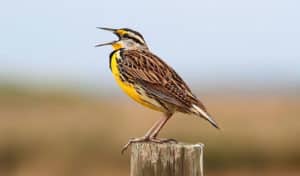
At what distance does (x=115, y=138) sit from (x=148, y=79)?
648 centimetres

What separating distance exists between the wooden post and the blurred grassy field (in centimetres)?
663

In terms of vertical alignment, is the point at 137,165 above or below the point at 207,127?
below

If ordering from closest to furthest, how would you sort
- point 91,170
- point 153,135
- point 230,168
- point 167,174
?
point 167,174, point 153,135, point 91,170, point 230,168

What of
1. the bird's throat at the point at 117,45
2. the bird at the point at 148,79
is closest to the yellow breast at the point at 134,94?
the bird at the point at 148,79

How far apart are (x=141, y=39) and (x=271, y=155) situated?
6.25 m

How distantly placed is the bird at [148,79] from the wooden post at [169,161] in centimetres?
110

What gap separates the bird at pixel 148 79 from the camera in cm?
563

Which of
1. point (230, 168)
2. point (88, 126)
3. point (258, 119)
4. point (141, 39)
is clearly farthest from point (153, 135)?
point (258, 119)

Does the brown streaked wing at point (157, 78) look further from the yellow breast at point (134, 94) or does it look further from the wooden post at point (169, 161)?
the wooden post at point (169, 161)

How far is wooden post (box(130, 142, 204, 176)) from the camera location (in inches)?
168

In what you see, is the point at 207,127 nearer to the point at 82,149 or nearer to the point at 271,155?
the point at 271,155

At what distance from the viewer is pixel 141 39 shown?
20.2ft

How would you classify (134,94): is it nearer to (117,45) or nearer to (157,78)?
(157,78)

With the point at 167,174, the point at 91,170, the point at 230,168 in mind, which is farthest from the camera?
the point at 230,168
